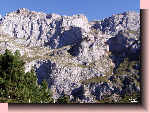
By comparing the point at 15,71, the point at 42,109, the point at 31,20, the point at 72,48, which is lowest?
the point at 42,109

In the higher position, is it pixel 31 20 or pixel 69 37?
pixel 31 20

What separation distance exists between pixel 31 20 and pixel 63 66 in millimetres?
39107

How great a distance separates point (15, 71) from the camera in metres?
7.69

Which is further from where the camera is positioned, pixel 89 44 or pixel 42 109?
pixel 89 44
